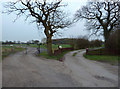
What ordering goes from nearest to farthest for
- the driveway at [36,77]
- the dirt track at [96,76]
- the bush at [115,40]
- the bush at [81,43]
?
the driveway at [36,77]
the dirt track at [96,76]
the bush at [115,40]
the bush at [81,43]

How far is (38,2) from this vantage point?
1383cm

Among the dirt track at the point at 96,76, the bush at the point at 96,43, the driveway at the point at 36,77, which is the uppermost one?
the bush at the point at 96,43

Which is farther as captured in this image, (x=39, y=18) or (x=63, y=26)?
(x=63, y=26)

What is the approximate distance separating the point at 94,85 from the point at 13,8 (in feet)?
46.4

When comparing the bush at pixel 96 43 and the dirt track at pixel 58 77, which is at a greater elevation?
the bush at pixel 96 43

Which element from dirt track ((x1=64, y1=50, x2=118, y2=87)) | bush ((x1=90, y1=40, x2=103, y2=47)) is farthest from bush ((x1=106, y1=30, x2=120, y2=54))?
bush ((x1=90, y1=40, x2=103, y2=47))

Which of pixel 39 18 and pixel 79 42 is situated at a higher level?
pixel 39 18

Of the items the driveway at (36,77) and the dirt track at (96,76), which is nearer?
the driveway at (36,77)

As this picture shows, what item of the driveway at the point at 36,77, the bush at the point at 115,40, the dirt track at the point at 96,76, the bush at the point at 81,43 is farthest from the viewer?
the bush at the point at 81,43

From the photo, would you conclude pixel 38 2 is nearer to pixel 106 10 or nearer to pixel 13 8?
pixel 13 8

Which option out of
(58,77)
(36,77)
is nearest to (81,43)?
(58,77)

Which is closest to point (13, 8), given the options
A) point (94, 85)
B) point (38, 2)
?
point (38, 2)

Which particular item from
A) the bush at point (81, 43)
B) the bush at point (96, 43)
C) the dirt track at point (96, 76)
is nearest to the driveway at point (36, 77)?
the dirt track at point (96, 76)

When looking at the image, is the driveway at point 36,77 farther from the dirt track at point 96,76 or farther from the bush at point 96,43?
the bush at point 96,43
